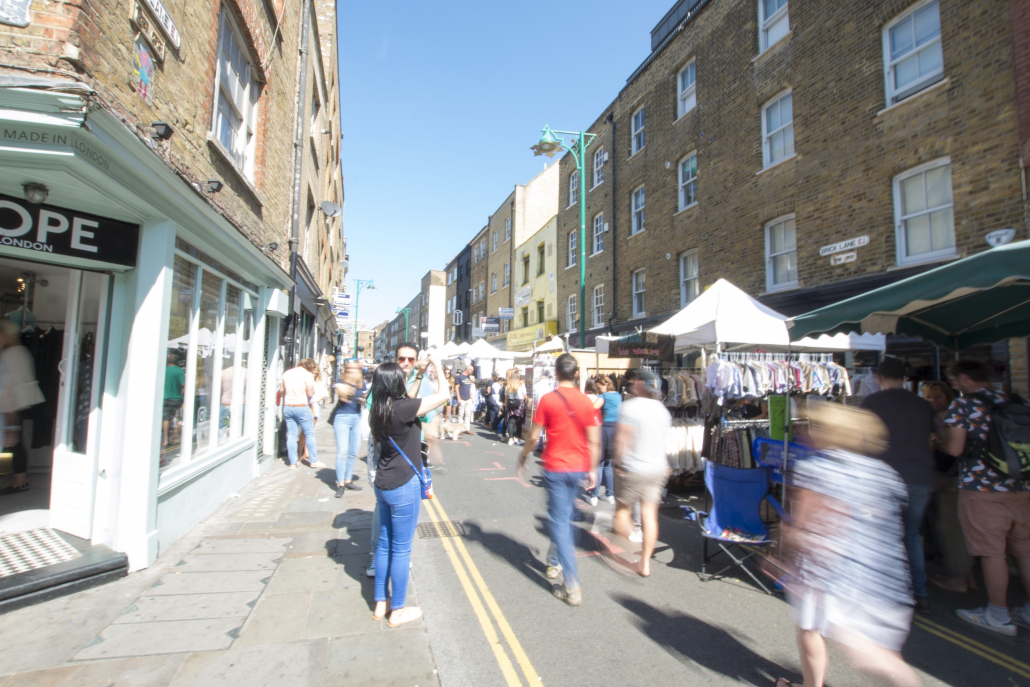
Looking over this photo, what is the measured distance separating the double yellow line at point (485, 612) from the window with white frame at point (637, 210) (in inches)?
553

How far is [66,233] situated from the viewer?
417 centimetres

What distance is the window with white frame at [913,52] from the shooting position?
358 inches

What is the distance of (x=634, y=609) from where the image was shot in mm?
4051

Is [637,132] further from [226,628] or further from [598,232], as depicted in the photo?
[226,628]

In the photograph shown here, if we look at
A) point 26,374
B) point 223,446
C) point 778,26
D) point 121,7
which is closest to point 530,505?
point 223,446

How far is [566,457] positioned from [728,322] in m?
4.15

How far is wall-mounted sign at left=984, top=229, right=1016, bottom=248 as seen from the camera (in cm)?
775

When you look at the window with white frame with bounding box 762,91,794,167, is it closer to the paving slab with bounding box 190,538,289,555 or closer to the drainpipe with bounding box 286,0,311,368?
the drainpipe with bounding box 286,0,311,368

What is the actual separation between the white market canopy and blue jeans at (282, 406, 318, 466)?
619 centimetres

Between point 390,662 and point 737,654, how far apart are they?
7.32ft

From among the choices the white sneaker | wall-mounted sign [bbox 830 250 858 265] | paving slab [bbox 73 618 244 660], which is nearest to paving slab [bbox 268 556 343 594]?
paving slab [bbox 73 618 244 660]

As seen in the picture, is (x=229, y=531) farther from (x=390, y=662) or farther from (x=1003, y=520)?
(x=1003, y=520)

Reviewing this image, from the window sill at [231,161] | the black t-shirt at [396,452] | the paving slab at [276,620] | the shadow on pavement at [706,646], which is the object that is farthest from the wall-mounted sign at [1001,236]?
the window sill at [231,161]

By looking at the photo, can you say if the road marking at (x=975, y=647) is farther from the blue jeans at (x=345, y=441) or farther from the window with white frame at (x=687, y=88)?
the window with white frame at (x=687, y=88)
